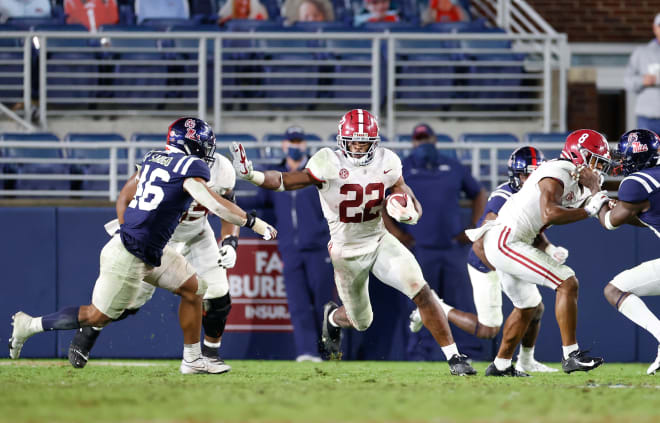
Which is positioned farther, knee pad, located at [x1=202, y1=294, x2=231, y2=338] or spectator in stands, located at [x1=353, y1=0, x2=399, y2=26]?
spectator in stands, located at [x1=353, y1=0, x2=399, y2=26]

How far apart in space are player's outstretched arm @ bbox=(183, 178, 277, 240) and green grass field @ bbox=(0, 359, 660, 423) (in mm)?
1033

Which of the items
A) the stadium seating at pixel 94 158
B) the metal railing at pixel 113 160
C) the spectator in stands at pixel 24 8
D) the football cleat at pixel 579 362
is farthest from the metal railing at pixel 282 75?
the football cleat at pixel 579 362

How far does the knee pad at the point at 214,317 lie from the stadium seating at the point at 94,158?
106 inches

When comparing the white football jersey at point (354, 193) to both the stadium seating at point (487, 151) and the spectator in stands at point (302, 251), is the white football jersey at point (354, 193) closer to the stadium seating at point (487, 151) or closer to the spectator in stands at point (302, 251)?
the spectator in stands at point (302, 251)

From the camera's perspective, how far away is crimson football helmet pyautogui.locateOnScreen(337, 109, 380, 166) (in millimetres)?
7016

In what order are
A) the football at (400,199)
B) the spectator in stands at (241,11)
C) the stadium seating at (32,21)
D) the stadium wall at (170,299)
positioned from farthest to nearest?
the spectator in stands at (241,11) < the stadium seating at (32,21) < the stadium wall at (170,299) < the football at (400,199)

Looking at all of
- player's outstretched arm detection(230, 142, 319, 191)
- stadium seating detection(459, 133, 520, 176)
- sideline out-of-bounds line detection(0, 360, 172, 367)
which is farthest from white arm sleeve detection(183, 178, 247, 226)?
stadium seating detection(459, 133, 520, 176)

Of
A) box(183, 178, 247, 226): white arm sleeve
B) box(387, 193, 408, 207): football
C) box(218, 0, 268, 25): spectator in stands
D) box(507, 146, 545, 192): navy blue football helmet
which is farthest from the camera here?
box(218, 0, 268, 25): spectator in stands

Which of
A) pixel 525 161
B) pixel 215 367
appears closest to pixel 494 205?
pixel 525 161

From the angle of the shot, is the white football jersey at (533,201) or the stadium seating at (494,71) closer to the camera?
the white football jersey at (533,201)

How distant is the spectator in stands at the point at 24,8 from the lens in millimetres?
12250

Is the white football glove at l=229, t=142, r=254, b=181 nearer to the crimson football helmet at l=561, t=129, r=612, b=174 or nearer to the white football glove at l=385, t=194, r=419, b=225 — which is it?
the white football glove at l=385, t=194, r=419, b=225

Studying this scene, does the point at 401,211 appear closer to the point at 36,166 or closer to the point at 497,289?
the point at 497,289

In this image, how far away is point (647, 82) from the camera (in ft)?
34.2
